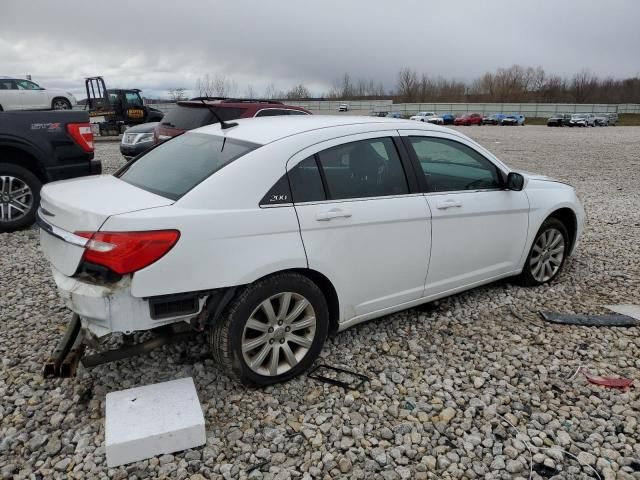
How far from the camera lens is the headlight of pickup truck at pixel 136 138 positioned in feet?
38.3

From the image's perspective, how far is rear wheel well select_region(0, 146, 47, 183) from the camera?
254 inches

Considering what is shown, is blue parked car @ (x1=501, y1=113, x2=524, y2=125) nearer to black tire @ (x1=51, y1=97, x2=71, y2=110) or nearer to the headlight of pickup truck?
black tire @ (x1=51, y1=97, x2=71, y2=110)

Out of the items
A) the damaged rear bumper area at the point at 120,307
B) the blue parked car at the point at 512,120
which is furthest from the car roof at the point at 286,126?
the blue parked car at the point at 512,120

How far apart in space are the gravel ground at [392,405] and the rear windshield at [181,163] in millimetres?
1246

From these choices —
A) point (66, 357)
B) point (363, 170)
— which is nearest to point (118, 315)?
point (66, 357)

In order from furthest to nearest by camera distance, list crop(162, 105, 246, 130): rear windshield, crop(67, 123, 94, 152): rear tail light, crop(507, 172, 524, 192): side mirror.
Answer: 1. crop(162, 105, 246, 130): rear windshield
2. crop(67, 123, 94, 152): rear tail light
3. crop(507, 172, 524, 192): side mirror

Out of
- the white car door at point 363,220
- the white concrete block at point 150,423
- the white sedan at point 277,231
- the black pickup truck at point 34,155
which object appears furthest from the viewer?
the black pickup truck at point 34,155

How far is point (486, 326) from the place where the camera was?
13.8ft

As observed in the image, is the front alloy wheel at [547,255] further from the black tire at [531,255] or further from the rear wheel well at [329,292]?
the rear wheel well at [329,292]

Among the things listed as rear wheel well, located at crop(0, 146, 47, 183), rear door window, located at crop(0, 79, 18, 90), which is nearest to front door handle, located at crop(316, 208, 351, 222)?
rear wheel well, located at crop(0, 146, 47, 183)

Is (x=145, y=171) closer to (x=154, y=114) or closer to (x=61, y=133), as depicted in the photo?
(x=61, y=133)

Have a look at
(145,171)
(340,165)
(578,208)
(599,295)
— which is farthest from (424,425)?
(578,208)

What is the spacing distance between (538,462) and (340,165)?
6.94 feet

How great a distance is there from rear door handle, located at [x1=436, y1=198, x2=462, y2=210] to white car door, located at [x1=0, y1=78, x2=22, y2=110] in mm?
19472
